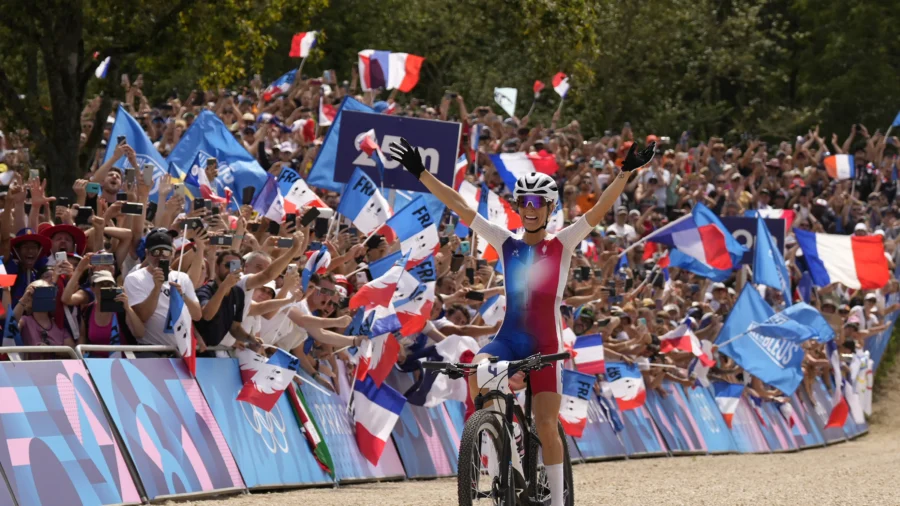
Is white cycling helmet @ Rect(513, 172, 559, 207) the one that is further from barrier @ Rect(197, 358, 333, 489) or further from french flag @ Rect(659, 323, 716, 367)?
french flag @ Rect(659, 323, 716, 367)

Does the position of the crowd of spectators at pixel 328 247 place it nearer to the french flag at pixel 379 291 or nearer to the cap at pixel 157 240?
the cap at pixel 157 240

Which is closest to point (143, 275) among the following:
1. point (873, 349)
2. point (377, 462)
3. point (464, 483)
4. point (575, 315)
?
point (377, 462)

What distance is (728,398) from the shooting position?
2195cm

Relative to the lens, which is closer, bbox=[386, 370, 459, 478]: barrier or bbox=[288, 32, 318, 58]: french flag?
bbox=[386, 370, 459, 478]: barrier

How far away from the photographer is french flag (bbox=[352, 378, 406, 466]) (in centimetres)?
1404

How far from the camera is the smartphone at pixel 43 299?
10789 millimetres

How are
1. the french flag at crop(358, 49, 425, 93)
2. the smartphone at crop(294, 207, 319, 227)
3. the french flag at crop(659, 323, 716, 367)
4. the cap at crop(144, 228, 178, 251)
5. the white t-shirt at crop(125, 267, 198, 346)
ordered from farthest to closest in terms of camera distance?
the french flag at crop(358, 49, 425, 93)
the french flag at crop(659, 323, 716, 367)
the smartphone at crop(294, 207, 319, 227)
the white t-shirt at crop(125, 267, 198, 346)
the cap at crop(144, 228, 178, 251)

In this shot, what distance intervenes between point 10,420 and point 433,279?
527 cm

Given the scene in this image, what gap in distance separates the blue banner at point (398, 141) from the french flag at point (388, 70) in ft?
23.2

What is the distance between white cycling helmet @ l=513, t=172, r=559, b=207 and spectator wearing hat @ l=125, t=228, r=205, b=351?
3.37 m

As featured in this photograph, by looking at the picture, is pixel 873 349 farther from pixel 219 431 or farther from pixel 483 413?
pixel 483 413

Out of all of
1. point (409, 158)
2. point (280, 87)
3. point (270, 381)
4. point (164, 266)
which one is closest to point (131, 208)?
point (164, 266)

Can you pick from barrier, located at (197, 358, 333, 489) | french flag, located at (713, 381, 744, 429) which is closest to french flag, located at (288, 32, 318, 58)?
french flag, located at (713, 381, 744, 429)

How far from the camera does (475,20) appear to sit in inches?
1398
